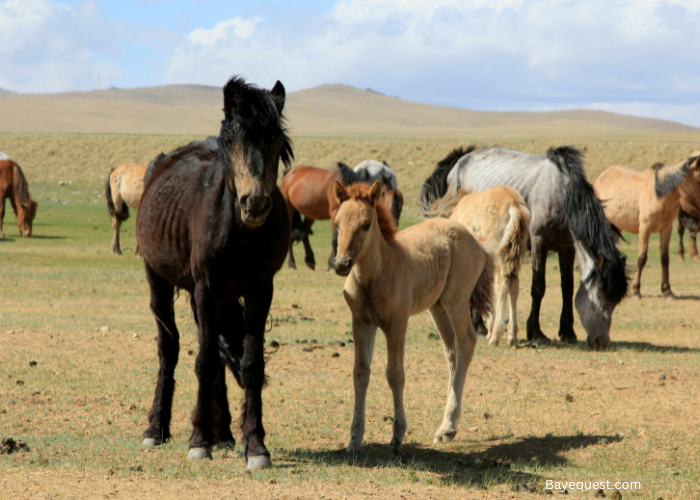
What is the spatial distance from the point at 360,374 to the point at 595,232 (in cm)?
499

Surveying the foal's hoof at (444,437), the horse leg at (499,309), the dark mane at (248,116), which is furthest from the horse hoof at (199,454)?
the horse leg at (499,309)

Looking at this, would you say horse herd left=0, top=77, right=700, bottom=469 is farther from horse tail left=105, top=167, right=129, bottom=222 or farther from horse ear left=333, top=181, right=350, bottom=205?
horse tail left=105, top=167, right=129, bottom=222

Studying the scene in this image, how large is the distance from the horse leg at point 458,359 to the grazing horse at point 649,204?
341 inches

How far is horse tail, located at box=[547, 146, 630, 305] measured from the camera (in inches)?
363

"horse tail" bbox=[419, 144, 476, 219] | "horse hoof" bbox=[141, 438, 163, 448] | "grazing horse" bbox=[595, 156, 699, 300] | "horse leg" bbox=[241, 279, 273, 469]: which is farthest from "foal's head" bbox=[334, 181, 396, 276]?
"grazing horse" bbox=[595, 156, 699, 300]

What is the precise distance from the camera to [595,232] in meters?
9.40

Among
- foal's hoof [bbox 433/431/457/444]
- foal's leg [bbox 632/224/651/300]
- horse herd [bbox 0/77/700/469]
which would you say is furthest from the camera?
foal's leg [bbox 632/224/651/300]

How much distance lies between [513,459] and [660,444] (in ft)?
3.89

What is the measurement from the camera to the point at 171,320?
5.94 m

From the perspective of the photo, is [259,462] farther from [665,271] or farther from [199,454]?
[665,271]

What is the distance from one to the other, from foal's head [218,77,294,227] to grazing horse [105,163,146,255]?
15528 mm

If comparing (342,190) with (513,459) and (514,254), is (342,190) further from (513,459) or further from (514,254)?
(514,254)

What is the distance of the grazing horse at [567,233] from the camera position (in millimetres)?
9312

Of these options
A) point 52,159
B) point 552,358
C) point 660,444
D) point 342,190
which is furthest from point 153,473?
point 52,159
